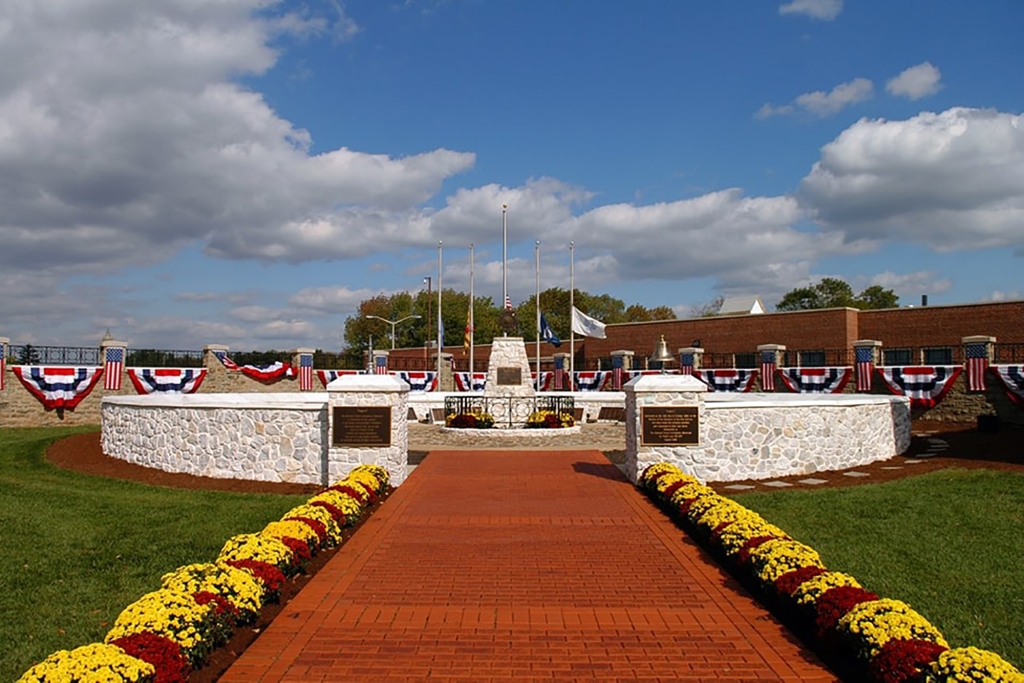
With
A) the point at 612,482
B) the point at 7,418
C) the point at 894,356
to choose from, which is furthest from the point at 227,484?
the point at 894,356

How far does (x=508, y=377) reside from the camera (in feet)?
78.7

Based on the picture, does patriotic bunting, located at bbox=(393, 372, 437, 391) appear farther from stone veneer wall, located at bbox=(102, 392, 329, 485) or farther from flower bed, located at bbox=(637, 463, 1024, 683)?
flower bed, located at bbox=(637, 463, 1024, 683)

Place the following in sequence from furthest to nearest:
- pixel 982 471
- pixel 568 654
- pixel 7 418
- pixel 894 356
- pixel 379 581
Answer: pixel 894 356 → pixel 7 418 → pixel 982 471 → pixel 379 581 → pixel 568 654

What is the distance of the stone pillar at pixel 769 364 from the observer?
29797 mm

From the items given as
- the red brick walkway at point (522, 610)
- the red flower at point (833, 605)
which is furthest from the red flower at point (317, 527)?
the red flower at point (833, 605)

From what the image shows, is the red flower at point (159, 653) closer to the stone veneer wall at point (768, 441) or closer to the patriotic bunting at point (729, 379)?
the stone veneer wall at point (768, 441)

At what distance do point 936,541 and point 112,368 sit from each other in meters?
26.7

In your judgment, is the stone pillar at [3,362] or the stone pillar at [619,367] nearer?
the stone pillar at [3,362]

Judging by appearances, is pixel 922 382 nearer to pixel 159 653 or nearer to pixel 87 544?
pixel 87 544

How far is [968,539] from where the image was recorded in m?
8.57

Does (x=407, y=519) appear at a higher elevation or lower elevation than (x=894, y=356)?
lower

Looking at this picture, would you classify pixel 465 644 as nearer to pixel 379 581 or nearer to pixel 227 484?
pixel 379 581

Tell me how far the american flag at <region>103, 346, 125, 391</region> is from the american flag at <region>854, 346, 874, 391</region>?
2631 cm

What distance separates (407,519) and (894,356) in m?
34.7
